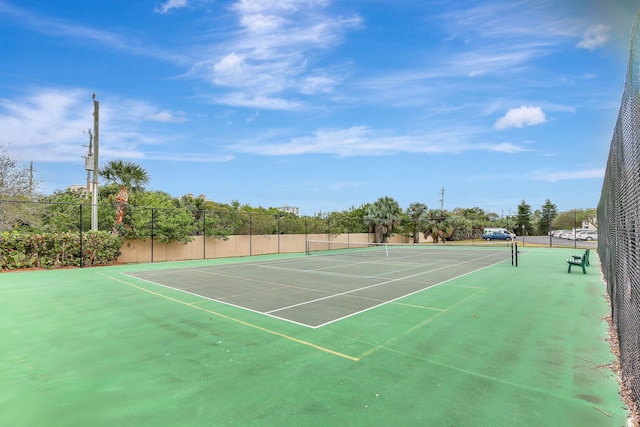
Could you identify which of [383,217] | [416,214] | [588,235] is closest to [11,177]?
[383,217]

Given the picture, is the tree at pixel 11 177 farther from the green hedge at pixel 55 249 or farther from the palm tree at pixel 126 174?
the green hedge at pixel 55 249

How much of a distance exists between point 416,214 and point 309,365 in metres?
39.0

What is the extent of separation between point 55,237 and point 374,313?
16.0 meters

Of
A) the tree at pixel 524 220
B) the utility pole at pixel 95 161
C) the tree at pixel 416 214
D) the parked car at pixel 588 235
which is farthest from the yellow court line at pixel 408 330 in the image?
the tree at pixel 524 220

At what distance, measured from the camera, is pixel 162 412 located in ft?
10.4

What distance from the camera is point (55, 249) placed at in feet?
50.8

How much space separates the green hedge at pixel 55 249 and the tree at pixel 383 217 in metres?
25.5

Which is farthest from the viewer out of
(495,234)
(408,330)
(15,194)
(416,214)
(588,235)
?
(495,234)

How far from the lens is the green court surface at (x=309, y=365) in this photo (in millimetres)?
3139

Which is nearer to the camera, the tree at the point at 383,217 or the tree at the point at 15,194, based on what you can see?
the tree at the point at 15,194

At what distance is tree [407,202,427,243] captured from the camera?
4116cm

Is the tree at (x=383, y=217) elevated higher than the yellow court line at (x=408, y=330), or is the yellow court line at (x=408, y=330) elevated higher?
the tree at (x=383, y=217)

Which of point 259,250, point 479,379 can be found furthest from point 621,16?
point 259,250

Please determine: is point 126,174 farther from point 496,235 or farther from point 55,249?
point 496,235
